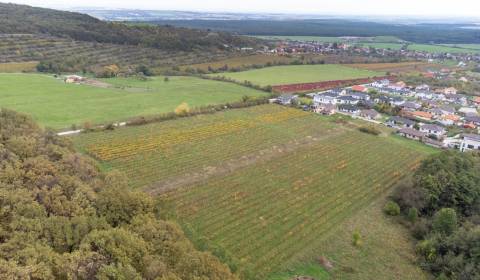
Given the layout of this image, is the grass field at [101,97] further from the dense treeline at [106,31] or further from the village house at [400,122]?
the dense treeline at [106,31]

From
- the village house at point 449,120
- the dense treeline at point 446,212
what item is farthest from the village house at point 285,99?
the dense treeline at point 446,212

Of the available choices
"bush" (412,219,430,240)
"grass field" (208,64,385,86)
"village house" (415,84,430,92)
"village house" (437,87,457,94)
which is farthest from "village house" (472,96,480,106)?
"bush" (412,219,430,240)

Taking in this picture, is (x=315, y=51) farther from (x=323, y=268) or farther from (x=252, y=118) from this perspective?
(x=323, y=268)

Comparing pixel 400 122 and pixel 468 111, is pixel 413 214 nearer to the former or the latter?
pixel 400 122

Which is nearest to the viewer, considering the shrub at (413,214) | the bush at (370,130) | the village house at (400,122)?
the shrub at (413,214)

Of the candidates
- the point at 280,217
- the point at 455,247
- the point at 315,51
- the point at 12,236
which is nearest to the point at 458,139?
the point at 455,247
